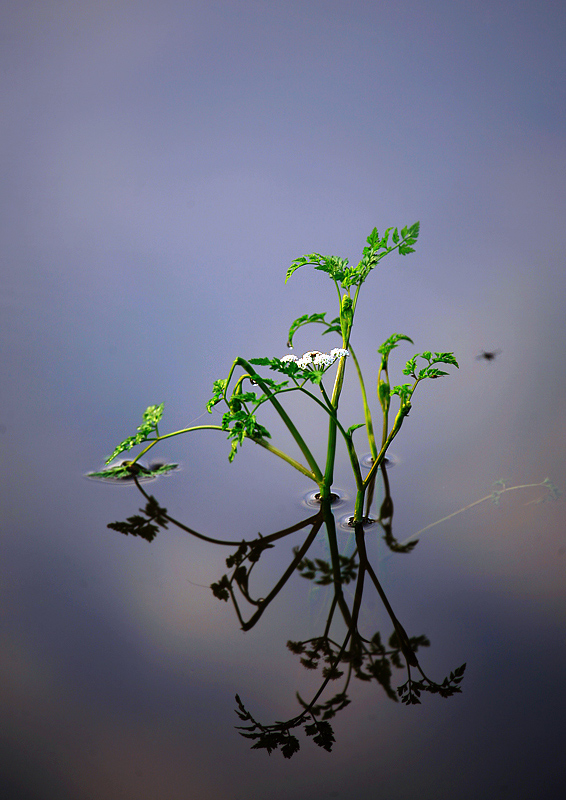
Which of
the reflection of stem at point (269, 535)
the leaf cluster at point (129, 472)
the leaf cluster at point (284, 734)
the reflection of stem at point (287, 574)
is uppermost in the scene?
the leaf cluster at point (129, 472)

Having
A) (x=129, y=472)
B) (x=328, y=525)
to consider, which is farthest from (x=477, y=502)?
(x=129, y=472)

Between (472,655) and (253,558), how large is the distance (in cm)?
57

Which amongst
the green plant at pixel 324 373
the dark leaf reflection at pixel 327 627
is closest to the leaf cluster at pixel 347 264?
the green plant at pixel 324 373

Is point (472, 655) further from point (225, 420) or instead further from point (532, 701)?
point (225, 420)

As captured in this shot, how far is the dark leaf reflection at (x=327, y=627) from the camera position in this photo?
1239mm

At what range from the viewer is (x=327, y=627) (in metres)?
1.46

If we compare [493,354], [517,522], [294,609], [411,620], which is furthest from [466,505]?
[493,354]

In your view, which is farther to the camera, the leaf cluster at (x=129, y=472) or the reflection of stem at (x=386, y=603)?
the leaf cluster at (x=129, y=472)

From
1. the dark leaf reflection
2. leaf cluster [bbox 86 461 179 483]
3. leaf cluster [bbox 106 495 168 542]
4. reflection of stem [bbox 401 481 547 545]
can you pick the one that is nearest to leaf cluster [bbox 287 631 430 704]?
the dark leaf reflection

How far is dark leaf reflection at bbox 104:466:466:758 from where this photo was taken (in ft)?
4.07

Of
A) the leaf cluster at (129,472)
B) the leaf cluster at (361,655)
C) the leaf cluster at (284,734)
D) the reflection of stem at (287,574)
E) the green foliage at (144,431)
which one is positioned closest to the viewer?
the leaf cluster at (284,734)

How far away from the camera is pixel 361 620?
147cm

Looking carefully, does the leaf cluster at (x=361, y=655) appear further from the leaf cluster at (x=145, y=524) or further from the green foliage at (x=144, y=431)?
the green foliage at (x=144, y=431)

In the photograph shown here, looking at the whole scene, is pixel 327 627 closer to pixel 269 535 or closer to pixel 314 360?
pixel 269 535
